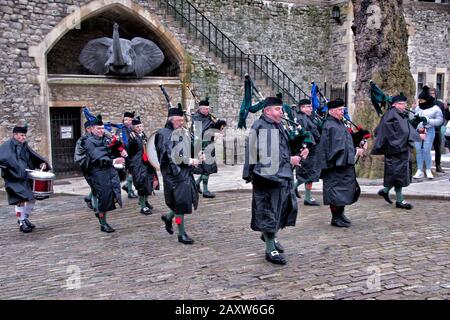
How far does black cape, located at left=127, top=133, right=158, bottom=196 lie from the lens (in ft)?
29.9

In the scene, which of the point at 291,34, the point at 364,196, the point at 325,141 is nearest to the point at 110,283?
the point at 325,141

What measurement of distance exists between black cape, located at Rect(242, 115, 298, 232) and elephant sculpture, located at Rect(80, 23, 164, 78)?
9657 mm

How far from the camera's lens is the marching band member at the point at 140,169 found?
30.0ft

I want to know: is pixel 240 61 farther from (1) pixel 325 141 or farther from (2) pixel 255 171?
(2) pixel 255 171

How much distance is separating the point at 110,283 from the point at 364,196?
243 inches

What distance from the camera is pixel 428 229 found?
7457mm

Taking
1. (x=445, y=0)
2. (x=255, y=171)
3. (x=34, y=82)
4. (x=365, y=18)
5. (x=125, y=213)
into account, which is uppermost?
(x=445, y=0)

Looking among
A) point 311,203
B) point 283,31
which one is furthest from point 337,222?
point 283,31

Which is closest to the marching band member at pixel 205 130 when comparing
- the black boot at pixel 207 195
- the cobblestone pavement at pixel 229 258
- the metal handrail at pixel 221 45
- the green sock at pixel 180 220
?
the black boot at pixel 207 195

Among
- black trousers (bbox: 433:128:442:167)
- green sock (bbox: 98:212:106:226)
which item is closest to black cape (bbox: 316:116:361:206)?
green sock (bbox: 98:212:106:226)

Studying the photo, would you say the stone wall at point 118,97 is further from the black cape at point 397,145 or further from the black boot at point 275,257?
the black boot at point 275,257

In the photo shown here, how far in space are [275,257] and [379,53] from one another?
728 cm

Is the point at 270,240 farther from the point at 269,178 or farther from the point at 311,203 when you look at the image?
the point at 311,203

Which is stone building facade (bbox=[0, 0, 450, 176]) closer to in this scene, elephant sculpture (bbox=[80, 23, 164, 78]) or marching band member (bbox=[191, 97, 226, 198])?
elephant sculpture (bbox=[80, 23, 164, 78])
